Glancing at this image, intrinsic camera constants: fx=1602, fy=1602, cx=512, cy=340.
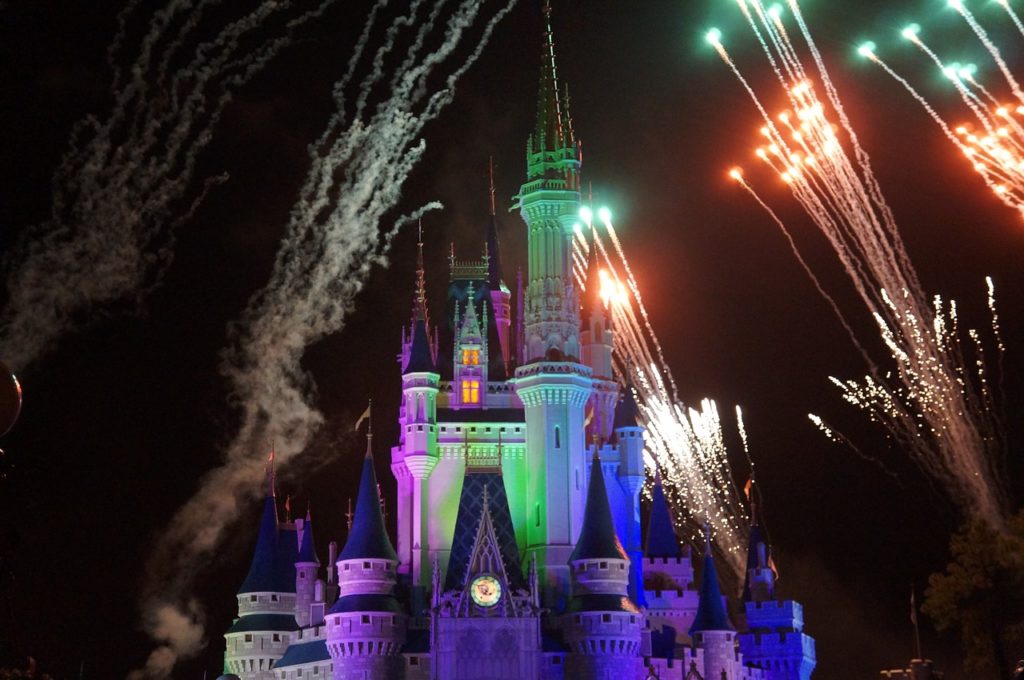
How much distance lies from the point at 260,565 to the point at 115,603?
11860 millimetres

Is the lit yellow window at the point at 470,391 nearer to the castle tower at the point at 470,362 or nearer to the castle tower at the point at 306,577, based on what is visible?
the castle tower at the point at 470,362

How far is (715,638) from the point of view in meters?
78.8

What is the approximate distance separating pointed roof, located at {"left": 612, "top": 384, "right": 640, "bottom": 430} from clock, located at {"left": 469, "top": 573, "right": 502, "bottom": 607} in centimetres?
1502

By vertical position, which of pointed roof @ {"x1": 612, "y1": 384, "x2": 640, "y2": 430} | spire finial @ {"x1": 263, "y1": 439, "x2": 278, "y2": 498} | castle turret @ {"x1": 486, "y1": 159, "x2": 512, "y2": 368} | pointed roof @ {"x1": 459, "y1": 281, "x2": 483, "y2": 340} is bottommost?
spire finial @ {"x1": 263, "y1": 439, "x2": 278, "y2": 498}

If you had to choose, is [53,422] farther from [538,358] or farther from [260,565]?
[538,358]

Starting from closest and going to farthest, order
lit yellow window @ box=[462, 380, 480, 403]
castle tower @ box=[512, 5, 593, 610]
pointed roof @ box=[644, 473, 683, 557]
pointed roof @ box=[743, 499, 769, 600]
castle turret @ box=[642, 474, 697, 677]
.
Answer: castle tower @ box=[512, 5, 593, 610]
castle turret @ box=[642, 474, 697, 677]
lit yellow window @ box=[462, 380, 480, 403]
pointed roof @ box=[743, 499, 769, 600]
pointed roof @ box=[644, 473, 683, 557]

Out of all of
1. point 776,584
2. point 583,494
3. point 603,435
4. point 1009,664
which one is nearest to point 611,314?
point 603,435

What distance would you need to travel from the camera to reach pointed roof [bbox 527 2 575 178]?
8681 cm

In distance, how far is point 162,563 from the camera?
299ft

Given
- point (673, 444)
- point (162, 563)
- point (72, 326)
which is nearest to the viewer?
point (72, 326)

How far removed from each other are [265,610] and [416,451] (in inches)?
447

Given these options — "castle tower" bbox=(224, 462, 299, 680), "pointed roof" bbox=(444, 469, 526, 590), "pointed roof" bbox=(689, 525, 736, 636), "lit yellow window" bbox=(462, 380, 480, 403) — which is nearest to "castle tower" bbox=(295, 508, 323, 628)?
"castle tower" bbox=(224, 462, 299, 680)

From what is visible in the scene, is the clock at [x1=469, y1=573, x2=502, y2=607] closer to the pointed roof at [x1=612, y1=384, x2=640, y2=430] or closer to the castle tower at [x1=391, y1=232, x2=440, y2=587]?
the castle tower at [x1=391, y1=232, x2=440, y2=587]

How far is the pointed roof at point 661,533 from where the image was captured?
87.6 meters
